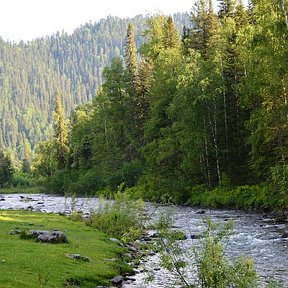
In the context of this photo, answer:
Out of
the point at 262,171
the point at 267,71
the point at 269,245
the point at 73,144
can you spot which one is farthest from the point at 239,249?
the point at 73,144

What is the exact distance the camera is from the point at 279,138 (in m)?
39.0

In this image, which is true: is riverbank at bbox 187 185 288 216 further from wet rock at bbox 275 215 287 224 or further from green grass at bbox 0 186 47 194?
green grass at bbox 0 186 47 194

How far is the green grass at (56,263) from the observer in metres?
17.9

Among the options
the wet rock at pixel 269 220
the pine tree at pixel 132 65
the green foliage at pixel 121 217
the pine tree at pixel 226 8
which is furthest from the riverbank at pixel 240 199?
the pine tree at pixel 132 65

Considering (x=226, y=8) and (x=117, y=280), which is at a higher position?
(x=226, y=8)

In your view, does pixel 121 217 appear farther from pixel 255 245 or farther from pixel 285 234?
pixel 285 234

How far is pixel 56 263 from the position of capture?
20.7m

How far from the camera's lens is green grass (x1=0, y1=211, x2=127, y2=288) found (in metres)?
17.9

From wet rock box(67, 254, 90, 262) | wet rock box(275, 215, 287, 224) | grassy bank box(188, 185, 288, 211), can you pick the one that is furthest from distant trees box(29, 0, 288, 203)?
wet rock box(67, 254, 90, 262)

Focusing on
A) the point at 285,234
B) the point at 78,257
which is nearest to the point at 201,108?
the point at 285,234

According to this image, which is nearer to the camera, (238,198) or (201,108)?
(238,198)

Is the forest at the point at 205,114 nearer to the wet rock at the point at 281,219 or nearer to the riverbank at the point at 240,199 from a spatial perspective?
the riverbank at the point at 240,199

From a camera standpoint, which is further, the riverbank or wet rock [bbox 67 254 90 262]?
the riverbank

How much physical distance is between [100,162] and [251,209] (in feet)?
170
